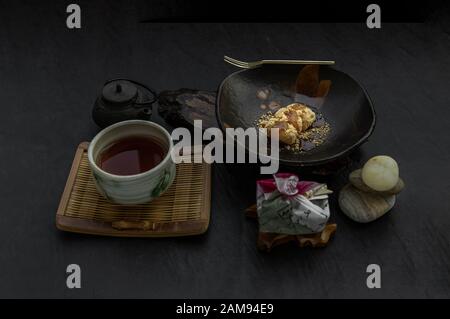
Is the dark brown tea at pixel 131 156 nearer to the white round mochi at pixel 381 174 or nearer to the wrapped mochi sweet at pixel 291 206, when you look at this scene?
the wrapped mochi sweet at pixel 291 206

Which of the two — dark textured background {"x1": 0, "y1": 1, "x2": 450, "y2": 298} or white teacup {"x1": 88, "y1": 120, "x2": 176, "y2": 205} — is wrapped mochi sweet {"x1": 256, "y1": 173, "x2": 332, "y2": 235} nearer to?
dark textured background {"x1": 0, "y1": 1, "x2": 450, "y2": 298}

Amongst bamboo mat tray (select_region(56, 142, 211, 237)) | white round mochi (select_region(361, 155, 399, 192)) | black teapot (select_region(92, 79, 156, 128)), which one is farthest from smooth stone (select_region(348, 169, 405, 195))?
black teapot (select_region(92, 79, 156, 128))

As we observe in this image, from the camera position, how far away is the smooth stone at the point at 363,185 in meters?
1.03

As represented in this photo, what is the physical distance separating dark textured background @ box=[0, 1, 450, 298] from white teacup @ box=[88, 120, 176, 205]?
86 mm

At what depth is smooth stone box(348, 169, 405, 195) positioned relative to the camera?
1.03 meters

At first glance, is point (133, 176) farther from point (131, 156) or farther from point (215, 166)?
point (215, 166)

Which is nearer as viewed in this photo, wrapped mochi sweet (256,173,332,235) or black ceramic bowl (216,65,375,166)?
wrapped mochi sweet (256,173,332,235)

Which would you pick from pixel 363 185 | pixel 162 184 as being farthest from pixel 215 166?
pixel 363 185

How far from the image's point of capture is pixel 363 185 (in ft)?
3.41

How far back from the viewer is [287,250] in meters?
1.02

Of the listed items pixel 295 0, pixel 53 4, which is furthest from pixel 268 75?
pixel 53 4

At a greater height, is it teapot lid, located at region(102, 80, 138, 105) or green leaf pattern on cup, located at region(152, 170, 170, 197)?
teapot lid, located at region(102, 80, 138, 105)

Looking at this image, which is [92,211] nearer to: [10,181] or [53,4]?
[10,181]

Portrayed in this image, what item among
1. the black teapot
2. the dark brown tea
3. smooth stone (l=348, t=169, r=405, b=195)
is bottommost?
smooth stone (l=348, t=169, r=405, b=195)
